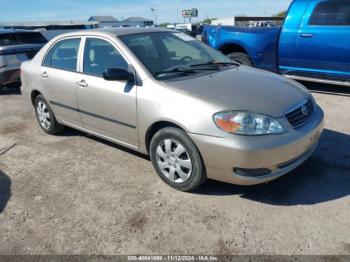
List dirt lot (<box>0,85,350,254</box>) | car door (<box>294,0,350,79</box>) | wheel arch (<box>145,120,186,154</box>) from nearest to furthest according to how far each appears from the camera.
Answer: dirt lot (<box>0,85,350,254</box>) → wheel arch (<box>145,120,186,154</box>) → car door (<box>294,0,350,79</box>)

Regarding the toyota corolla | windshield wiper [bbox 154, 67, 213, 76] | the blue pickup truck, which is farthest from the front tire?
the blue pickup truck

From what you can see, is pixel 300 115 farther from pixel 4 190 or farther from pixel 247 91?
pixel 4 190

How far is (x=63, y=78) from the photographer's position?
180 inches

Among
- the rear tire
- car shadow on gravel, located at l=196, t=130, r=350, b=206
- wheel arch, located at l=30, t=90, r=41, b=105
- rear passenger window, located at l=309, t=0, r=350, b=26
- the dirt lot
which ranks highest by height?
rear passenger window, located at l=309, t=0, r=350, b=26

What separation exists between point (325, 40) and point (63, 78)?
483 centimetres

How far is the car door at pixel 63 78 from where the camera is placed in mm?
4477

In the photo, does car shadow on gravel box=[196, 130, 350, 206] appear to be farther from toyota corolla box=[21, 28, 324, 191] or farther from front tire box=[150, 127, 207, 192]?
toyota corolla box=[21, 28, 324, 191]

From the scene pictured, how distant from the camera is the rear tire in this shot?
5242 mm

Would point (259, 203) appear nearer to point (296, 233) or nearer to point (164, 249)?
point (296, 233)

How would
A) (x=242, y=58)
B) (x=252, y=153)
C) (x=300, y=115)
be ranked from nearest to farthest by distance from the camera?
(x=252, y=153) < (x=300, y=115) < (x=242, y=58)

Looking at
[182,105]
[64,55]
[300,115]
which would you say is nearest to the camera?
[182,105]

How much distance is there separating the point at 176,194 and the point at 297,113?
146 cm

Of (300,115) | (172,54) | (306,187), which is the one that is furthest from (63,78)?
(306,187)

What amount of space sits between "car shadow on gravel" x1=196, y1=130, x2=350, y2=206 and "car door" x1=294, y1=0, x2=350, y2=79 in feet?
9.54
